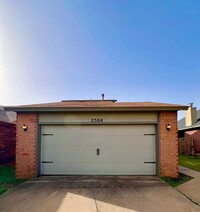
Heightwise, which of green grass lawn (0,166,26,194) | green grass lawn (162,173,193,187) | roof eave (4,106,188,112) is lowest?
green grass lawn (0,166,26,194)

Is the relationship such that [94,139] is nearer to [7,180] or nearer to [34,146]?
[34,146]

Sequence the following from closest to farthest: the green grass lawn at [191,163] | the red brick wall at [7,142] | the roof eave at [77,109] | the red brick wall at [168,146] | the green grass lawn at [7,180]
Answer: the green grass lawn at [7,180] < the red brick wall at [168,146] < the roof eave at [77,109] < the green grass lawn at [191,163] < the red brick wall at [7,142]

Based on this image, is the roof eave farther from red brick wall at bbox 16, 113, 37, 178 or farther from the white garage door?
the white garage door

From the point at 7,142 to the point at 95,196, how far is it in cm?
773

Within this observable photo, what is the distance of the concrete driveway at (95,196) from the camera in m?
4.68

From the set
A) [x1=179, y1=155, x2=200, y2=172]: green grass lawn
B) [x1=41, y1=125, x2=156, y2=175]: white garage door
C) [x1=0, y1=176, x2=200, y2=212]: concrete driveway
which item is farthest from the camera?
[x1=179, y1=155, x2=200, y2=172]: green grass lawn

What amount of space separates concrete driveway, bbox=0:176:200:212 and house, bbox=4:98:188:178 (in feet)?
2.94

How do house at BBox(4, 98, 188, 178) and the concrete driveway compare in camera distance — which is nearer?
the concrete driveway

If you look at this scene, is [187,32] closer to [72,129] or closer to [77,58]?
[77,58]

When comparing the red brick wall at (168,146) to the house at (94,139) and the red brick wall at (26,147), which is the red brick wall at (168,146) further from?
the red brick wall at (26,147)

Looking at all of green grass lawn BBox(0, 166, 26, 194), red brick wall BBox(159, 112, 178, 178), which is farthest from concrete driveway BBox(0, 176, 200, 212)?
red brick wall BBox(159, 112, 178, 178)

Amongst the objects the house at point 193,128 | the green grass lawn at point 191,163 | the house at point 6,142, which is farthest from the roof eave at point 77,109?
the house at point 193,128

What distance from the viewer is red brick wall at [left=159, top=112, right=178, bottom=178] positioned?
766cm

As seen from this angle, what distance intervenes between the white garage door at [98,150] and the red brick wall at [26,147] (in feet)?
1.37
